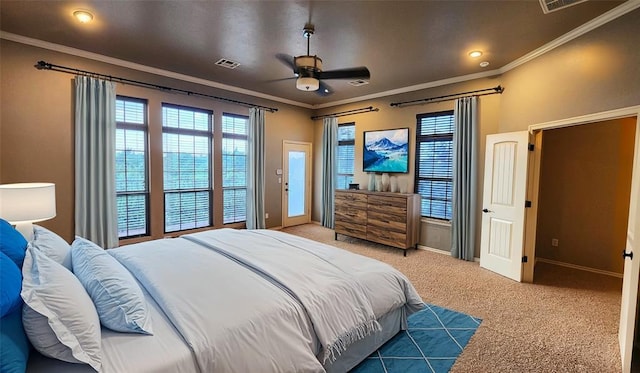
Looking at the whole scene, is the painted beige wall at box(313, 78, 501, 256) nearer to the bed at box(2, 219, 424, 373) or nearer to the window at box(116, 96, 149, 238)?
the bed at box(2, 219, 424, 373)

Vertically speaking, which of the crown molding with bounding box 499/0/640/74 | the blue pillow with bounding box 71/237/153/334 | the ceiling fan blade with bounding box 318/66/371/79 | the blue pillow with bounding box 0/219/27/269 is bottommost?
the blue pillow with bounding box 71/237/153/334

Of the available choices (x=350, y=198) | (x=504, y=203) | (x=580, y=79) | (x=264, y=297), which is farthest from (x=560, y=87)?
(x=264, y=297)

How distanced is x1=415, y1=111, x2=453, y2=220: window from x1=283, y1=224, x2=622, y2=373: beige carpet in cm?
87

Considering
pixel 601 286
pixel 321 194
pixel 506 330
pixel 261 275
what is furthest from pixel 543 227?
pixel 261 275

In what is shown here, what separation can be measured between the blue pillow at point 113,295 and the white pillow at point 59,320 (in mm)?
76

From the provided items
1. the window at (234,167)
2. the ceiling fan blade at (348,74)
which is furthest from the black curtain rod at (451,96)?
the window at (234,167)

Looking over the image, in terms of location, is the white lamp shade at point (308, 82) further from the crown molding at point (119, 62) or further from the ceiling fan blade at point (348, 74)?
the crown molding at point (119, 62)

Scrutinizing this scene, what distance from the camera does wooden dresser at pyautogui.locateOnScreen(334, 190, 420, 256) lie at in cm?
488

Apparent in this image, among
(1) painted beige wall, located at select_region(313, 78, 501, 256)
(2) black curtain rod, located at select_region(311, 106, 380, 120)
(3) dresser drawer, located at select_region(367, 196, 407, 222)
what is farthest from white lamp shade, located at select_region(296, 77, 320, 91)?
(2) black curtain rod, located at select_region(311, 106, 380, 120)

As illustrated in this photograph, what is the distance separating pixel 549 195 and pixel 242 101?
5493 mm

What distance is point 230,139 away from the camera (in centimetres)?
567

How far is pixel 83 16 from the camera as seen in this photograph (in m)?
2.95

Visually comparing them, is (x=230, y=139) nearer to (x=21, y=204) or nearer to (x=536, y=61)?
(x=21, y=204)

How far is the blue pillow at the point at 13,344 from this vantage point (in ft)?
3.26
